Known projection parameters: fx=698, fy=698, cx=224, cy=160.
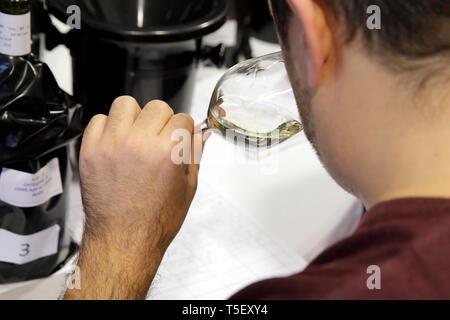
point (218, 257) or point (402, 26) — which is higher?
point (402, 26)

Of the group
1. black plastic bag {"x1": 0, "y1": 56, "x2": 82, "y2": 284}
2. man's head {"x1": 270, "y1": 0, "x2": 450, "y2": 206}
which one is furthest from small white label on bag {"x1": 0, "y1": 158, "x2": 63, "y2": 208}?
man's head {"x1": 270, "y1": 0, "x2": 450, "y2": 206}

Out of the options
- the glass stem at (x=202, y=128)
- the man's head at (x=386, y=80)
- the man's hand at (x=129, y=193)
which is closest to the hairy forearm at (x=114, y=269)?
the man's hand at (x=129, y=193)

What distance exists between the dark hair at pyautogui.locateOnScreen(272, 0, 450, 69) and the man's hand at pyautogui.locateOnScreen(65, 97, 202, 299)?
0.21 meters

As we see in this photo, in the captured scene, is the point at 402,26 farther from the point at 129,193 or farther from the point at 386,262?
the point at 129,193

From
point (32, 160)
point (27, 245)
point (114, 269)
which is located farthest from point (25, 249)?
point (114, 269)

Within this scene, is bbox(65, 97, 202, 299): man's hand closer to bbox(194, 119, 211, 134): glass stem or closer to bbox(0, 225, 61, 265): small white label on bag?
bbox(194, 119, 211, 134): glass stem

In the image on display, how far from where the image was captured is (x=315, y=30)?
19.4 inches

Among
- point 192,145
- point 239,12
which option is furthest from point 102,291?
point 239,12

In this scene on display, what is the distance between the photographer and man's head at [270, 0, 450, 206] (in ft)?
1.55

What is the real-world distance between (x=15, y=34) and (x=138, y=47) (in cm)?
18

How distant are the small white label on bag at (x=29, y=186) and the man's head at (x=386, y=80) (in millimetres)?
408

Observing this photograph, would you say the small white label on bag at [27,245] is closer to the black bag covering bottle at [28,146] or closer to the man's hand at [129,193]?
the black bag covering bottle at [28,146]

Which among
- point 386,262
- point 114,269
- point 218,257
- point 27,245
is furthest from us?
point 218,257

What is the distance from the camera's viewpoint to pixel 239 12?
1303 mm
